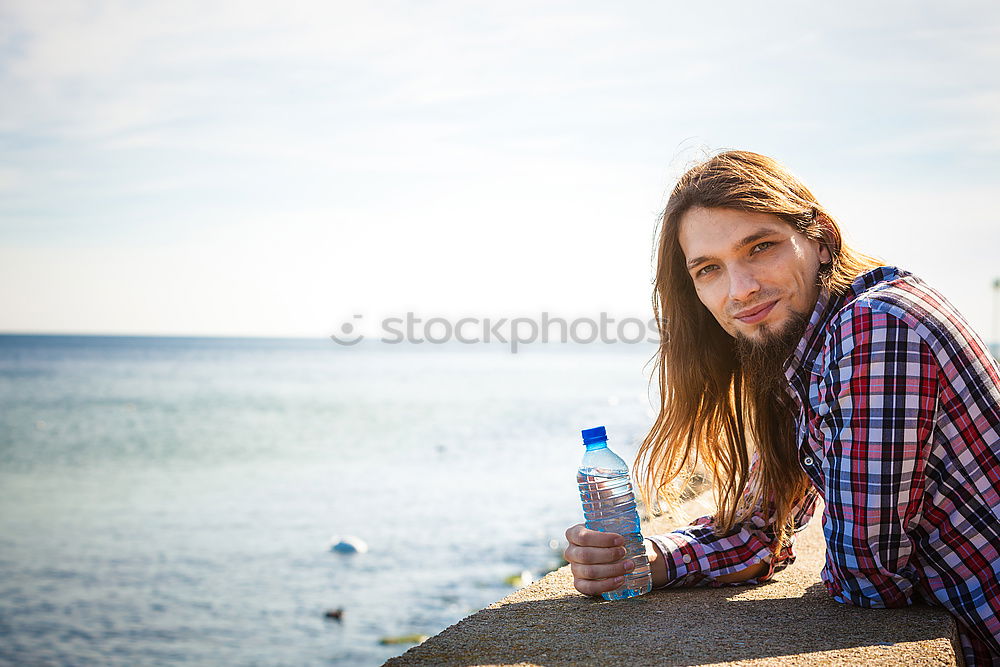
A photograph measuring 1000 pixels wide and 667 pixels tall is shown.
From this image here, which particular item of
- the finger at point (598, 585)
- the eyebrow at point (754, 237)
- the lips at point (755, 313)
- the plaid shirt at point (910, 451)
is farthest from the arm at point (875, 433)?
the finger at point (598, 585)

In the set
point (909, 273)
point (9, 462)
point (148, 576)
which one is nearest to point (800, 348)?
point (909, 273)

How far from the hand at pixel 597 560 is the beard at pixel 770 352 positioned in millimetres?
734

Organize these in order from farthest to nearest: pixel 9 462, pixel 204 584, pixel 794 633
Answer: pixel 9 462 < pixel 204 584 < pixel 794 633

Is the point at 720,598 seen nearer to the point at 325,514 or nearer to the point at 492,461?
the point at 325,514

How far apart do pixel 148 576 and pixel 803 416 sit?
44.6 feet

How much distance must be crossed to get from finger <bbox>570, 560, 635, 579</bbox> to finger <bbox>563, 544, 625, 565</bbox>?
0.05 ft

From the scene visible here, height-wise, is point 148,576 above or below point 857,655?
below

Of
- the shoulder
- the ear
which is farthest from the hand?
the ear

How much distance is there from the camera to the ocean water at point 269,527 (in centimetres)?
1105

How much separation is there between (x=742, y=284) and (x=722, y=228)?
0.67 feet

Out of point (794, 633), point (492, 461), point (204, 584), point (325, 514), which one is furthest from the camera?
point (492, 461)

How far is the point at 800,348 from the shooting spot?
2.60 metres

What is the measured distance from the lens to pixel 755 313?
105 inches

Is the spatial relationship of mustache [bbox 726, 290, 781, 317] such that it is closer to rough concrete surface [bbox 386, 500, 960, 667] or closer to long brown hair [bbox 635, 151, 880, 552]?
long brown hair [bbox 635, 151, 880, 552]
